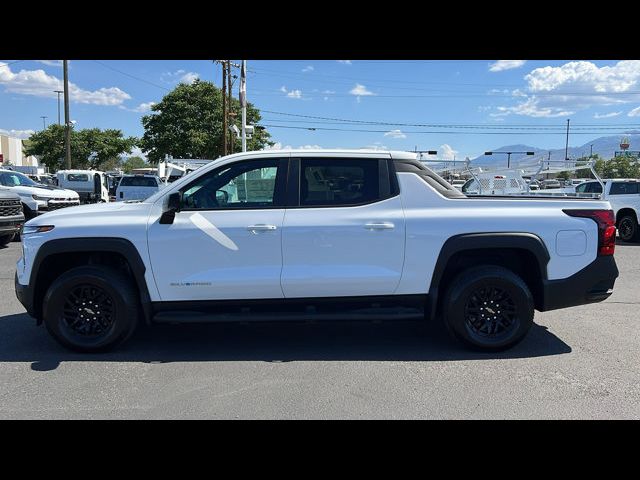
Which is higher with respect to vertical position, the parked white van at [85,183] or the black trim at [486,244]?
the parked white van at [85,183]

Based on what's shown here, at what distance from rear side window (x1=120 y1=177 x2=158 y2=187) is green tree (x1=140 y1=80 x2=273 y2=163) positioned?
56.3ft

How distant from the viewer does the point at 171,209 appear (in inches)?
177

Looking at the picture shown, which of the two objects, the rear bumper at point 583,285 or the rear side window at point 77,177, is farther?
the rear side window at point 77,177

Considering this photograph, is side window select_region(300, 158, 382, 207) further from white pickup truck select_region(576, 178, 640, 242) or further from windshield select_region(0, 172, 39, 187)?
windshield select_region(0, 172, 39, 187)

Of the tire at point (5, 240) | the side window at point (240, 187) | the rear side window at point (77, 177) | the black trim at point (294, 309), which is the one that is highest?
the rear side window at point (77, 177)

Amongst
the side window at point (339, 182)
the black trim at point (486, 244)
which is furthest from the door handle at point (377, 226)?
the black trim at point (486, 244)

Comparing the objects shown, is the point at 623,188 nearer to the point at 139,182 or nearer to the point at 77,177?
the point at 139,182

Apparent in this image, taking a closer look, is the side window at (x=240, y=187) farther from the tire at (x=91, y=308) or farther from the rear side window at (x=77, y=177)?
the rear side window at (x=77, y=177)

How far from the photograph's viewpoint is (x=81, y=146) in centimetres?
5297

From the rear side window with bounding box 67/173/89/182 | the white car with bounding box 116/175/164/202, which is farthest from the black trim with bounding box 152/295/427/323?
the rear side window with bounding box 67/173/89/182

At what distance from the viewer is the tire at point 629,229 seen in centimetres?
1353

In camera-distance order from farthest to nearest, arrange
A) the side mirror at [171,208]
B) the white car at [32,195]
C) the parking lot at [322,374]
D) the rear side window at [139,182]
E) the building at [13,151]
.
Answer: the building at [13,151] < the rear side window at [139,182] < the white car at [32,195] < the side mirror at [171,208] < the parking lot at [322,374]

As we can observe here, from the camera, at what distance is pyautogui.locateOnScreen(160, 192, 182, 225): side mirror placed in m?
4.47
